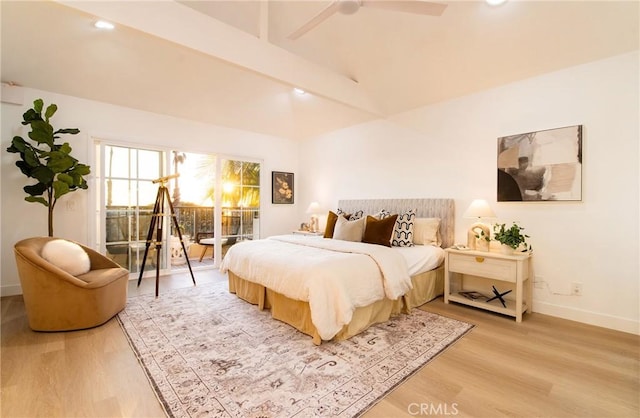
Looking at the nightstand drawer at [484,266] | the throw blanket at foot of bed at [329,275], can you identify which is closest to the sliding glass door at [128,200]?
the throw blanket at foot of bed at [329,275]

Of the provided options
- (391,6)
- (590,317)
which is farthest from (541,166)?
(391,6)

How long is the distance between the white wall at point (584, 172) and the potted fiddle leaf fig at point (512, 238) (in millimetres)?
128

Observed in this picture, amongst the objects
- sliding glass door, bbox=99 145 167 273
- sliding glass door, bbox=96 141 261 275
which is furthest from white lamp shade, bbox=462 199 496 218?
sliding glass door, bbox=99 145 167 273

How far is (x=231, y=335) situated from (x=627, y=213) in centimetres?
371

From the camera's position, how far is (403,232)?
3619mm

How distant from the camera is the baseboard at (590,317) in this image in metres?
2.57

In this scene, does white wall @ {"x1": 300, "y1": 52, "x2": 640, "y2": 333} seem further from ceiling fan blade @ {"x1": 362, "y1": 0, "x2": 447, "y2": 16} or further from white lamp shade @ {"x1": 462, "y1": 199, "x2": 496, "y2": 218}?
ceiling fan blade @ {"x1": 362, "y1": 0, "x2": 447, "y2": 16}

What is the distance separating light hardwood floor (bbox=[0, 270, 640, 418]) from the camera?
1.61 meters

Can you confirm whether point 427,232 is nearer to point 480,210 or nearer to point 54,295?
point 480,210

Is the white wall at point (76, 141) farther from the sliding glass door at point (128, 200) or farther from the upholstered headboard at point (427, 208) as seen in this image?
the upholstered headboard at point (427, 208)

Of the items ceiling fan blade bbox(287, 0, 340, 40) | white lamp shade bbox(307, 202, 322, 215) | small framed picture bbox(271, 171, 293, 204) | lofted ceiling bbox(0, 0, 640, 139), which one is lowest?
white lamp shade bbox(307, 202, 322, 215)

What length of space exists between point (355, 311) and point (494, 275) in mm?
1563

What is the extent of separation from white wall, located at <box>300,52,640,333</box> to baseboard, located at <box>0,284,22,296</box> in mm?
5248

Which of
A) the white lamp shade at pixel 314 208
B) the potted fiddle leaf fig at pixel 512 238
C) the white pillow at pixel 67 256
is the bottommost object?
the white pillow at pixel 67 256
